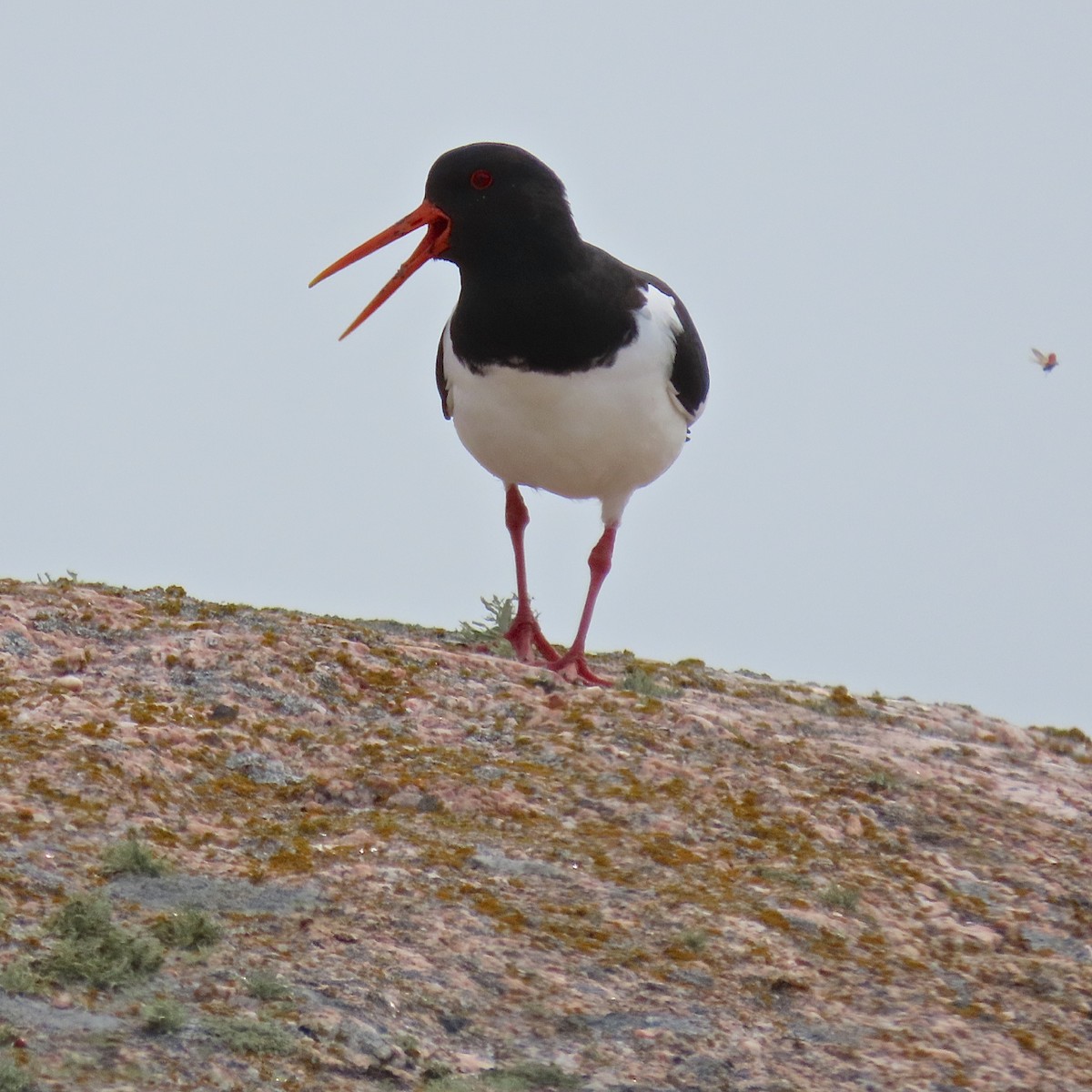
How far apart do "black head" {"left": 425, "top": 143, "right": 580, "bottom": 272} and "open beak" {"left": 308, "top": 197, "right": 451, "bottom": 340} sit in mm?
132

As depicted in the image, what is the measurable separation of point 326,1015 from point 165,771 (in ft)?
4.87

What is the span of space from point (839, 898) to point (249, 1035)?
205cm

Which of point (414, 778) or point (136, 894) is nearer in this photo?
point (136, 894)

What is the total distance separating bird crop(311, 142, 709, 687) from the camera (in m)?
8.23

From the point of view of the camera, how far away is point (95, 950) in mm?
4082

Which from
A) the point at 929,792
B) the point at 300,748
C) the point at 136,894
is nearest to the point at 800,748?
the point at 929,792

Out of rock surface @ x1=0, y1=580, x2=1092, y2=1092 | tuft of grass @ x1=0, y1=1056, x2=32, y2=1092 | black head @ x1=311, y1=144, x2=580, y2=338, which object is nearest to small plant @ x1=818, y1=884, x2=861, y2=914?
rock surface @ x1=0, y1=580, x2=1092, y2=1092

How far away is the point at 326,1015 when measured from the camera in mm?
4004

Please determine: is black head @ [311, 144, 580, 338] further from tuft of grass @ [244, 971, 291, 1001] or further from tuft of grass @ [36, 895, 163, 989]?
tuft of grass @ [244, 971, 291, 1001]

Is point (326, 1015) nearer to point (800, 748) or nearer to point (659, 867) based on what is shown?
point (659, 867)

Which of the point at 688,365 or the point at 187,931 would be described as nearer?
the point at 187,931

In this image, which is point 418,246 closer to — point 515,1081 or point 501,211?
point 501,211

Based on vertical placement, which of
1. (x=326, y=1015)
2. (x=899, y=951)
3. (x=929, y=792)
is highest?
(x=929, y=792)

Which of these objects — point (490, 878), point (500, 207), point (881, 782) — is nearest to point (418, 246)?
point (500, 207)
